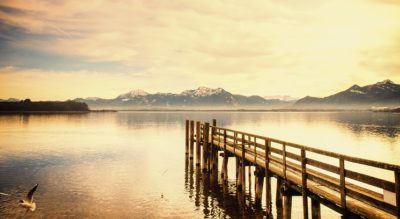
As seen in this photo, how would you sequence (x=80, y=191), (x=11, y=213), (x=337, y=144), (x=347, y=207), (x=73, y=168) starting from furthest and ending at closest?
1. (x=337, y=144)
2. (x=73, y=168)
3. (x=80, y=191)
4. (x=11, y=213)
5. (x=347, y=207)

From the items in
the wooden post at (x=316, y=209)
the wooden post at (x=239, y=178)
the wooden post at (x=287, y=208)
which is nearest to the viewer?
the wooden post at (x=316, y=209)

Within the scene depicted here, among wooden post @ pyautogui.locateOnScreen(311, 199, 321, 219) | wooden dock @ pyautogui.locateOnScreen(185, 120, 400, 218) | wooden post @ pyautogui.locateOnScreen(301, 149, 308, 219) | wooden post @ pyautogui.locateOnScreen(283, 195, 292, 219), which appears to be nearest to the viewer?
wooden dock @ pyautogui.locateOnScreen(185, 120, 400, 218)

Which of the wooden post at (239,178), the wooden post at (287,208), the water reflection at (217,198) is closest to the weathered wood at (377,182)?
the wooden post at (287,208)

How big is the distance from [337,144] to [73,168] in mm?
46127

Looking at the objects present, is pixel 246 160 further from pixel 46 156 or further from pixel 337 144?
pixel 337 144

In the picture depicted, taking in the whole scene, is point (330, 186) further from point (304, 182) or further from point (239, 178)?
point (239, 178)

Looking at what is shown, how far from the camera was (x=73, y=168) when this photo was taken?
32.3 meters

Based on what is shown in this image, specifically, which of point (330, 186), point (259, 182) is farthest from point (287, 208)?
point (259, 182)

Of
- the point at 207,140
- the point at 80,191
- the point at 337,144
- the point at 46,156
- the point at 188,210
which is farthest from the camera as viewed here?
the point at 337,144

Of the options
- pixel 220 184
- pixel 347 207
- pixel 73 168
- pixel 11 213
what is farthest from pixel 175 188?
pixel 347 207

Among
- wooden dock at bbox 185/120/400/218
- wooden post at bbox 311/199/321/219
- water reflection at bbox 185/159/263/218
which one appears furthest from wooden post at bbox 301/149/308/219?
water reflection at bbox 185/159/263/218

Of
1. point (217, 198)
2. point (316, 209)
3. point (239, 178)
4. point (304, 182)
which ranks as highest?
point (304, 182)

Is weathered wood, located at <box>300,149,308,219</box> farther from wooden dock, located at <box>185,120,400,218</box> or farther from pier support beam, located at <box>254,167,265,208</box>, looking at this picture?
pier support beam, located at <box>254,167,265,208</box>

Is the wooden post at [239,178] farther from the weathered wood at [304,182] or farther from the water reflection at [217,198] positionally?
the weathered wood at [304,182]
